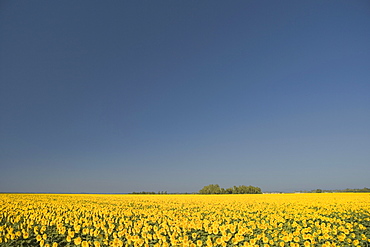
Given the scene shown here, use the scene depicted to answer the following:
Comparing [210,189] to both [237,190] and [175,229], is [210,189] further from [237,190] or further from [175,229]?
[175,229]

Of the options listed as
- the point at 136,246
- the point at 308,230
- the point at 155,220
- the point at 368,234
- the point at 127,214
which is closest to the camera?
the point at 136,246

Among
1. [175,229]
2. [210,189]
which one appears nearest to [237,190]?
[210,189]

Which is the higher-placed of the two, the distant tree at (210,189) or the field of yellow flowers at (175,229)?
the field of yellow flowers at (175,229)

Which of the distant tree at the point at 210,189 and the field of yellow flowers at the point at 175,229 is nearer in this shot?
the field of yellow flowers at the point at 175,229

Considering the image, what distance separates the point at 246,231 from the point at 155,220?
4.59 metres

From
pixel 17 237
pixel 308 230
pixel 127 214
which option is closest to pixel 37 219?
pixel 17 237

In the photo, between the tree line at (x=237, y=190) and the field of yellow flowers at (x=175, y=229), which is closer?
the field of yellow flowers at (x=175, y=229)

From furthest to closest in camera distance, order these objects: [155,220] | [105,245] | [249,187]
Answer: [249,187], [155,220], [105,245]

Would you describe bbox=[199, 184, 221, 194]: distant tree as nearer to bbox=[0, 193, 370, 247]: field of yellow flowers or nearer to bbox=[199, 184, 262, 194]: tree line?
bbox=[199, 184, 262, 194]: tree line

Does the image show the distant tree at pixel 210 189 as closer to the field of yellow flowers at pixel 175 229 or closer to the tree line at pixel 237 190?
the tree line at pixel 237 190

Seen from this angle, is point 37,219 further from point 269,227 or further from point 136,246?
point 269,227

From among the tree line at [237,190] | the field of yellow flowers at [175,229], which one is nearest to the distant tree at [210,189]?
the tree line at [237,190]

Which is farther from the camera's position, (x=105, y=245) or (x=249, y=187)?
(x=249, y=187)

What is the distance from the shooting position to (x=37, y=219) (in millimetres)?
11914
